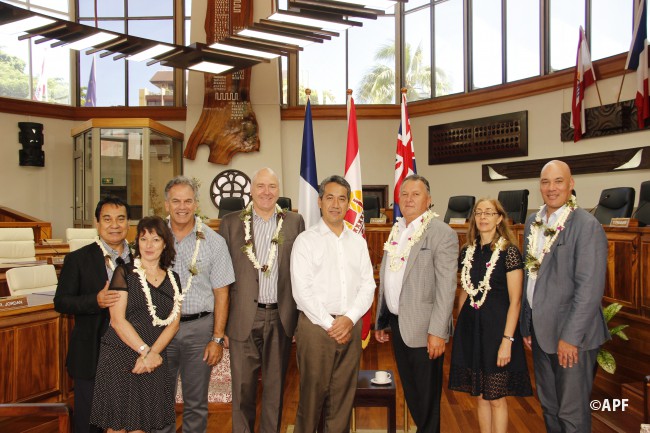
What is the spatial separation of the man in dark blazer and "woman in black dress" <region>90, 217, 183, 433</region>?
1.26 ft

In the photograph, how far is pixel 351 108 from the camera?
16.9 feet

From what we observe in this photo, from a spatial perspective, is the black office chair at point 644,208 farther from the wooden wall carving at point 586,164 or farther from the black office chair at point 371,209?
the black office chair at point 371,209

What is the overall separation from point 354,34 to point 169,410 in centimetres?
937

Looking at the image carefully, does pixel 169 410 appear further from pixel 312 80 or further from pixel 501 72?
pixel 312 80

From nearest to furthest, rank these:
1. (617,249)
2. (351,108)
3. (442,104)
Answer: (617,249) → (351,108) → (442,104)

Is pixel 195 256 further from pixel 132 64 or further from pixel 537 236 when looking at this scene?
pixel 132 64

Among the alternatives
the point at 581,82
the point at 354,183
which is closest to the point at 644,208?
the point at 581,82

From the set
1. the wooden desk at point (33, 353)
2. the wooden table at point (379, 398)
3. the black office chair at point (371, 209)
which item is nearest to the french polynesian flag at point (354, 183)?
the wooden table at point (379, 398)

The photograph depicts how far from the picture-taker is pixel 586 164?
286 inches

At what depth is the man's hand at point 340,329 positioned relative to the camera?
246 centimetres

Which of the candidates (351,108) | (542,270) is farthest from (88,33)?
(542,270)

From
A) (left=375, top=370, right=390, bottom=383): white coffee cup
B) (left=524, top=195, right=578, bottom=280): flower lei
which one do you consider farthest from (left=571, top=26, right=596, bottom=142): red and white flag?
(left=375, top=370, right=390, bottom=383): white coffee cup

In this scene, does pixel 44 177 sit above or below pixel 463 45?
below

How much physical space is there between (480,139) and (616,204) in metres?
3.64
